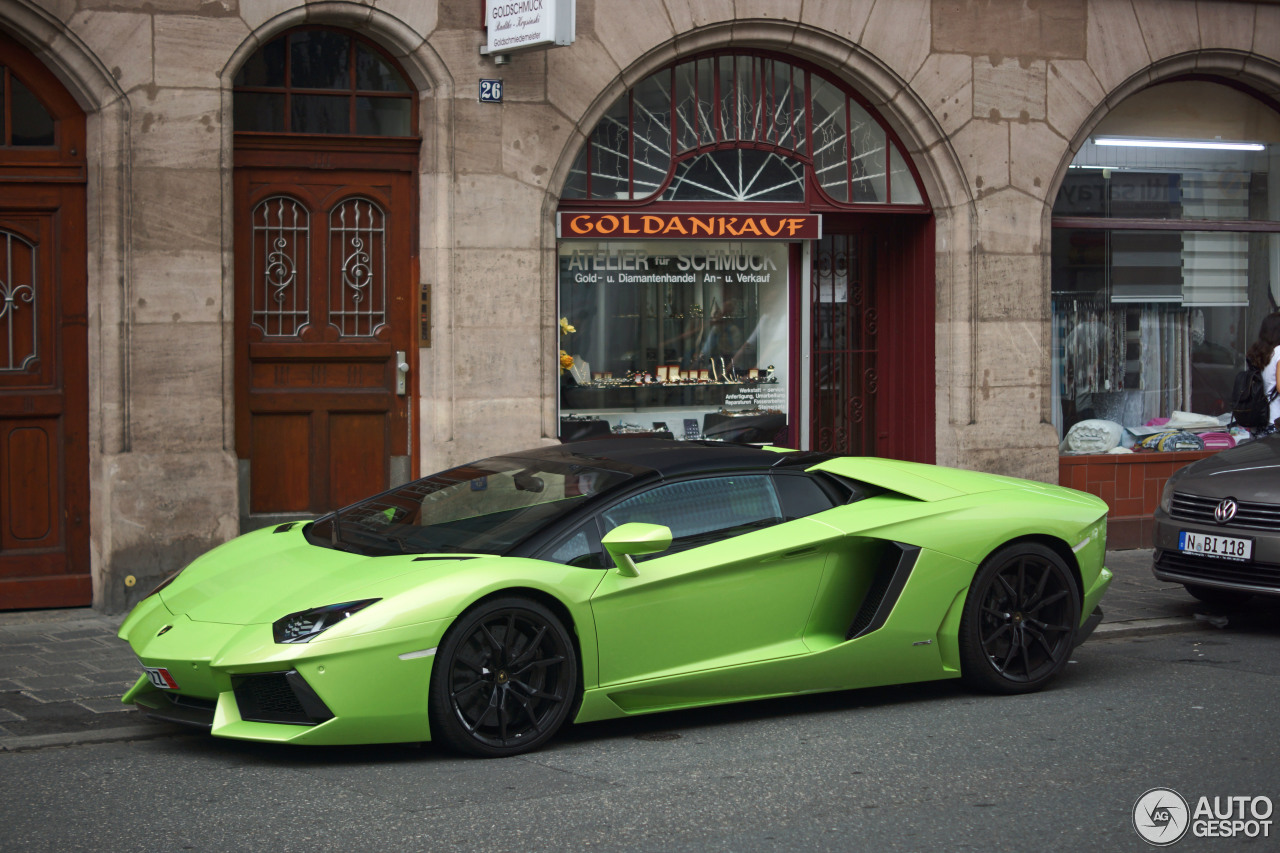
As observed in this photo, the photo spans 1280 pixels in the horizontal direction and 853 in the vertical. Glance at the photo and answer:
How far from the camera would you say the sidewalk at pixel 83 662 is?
596 centimetres

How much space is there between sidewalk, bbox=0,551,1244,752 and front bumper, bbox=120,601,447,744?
0.89 metres

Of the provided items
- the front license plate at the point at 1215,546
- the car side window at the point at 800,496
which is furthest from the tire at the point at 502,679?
the front license plate at the point at 1215,546

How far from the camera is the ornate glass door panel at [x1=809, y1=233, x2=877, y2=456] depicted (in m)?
11.5

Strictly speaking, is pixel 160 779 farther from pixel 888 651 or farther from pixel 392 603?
pixel 888 651

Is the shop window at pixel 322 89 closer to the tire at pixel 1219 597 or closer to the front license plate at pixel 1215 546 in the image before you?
the front license plate at pixel 1215 546

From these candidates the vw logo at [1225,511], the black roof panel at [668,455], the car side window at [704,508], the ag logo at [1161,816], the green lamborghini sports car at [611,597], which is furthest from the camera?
the vw logo at [1225,511]

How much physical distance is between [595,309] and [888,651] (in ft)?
16.4

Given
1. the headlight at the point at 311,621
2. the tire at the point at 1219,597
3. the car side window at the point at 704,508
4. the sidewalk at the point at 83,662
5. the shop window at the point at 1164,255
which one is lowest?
the sidewalk at the point at 83,662

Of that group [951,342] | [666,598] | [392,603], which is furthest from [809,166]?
[392,603]

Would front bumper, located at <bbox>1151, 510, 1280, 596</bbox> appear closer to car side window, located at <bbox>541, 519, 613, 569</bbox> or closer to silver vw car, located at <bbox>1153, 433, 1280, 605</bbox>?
silver vw car, located at <bbox>1153, 433, 1280, 605</bbox>

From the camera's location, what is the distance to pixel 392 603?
16.9 feet

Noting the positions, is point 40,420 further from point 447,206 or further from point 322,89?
point 447,206

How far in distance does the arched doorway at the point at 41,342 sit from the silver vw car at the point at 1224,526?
6.93 metres

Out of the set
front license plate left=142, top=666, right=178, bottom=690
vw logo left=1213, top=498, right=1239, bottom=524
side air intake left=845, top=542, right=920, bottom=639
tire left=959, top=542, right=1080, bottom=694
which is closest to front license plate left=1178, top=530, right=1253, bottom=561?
vw logo left=1213, top=498, right=1239, bottom=524
